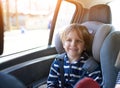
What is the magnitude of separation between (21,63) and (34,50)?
11.6 inches

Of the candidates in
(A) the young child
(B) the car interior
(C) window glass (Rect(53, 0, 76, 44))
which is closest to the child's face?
(A) the young child

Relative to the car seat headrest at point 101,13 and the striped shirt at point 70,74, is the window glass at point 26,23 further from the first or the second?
→ the striped shirt at point 70,74

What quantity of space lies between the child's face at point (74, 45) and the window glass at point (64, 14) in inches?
30.3

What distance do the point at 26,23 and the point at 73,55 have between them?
30.7 inches

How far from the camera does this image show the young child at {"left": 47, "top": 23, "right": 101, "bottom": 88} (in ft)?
6.12

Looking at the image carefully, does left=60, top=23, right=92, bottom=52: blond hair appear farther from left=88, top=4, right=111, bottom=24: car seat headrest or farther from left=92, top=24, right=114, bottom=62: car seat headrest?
left=88, top=4, right=111, bottom=24: car seat headrest

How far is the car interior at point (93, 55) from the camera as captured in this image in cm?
169

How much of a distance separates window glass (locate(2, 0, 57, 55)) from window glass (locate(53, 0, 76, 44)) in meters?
0.12

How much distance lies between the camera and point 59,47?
2188 mm

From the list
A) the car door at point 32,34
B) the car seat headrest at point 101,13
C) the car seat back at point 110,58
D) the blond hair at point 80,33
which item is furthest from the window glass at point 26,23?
the car seat back at point 110,58

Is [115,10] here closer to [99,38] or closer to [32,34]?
[32,34]

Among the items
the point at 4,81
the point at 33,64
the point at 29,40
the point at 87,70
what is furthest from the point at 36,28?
the point at 4,81

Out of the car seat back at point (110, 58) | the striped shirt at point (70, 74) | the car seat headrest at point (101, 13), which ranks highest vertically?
the car seat headrest at point (101, 13)

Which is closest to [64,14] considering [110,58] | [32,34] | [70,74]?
[32,34]
